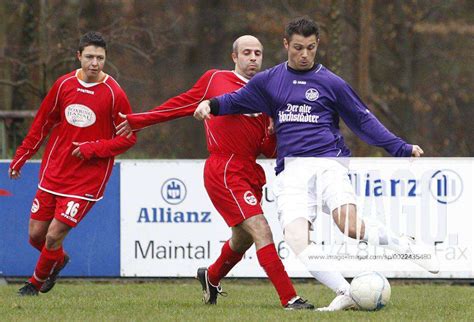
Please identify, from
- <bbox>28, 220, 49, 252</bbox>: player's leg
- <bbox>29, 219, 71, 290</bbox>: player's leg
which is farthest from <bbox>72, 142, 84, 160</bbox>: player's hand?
<bbox>28, 220, 49, 252</bbox>: player's leg

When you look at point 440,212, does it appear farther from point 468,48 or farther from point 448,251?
point 468,48

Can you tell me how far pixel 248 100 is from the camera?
8.76 metres

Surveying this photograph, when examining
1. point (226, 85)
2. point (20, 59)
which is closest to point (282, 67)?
point (226, 85)

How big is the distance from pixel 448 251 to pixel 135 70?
11.0m

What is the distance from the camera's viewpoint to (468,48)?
26875 mm

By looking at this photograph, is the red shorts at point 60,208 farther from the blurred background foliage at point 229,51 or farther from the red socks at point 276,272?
the blurred background foliage at point 229,51

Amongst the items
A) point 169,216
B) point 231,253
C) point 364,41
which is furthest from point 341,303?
point 364,41

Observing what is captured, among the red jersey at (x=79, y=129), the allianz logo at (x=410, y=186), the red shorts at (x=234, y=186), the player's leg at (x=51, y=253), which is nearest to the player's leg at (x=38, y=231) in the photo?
the player's leg at (x=51, y=253)

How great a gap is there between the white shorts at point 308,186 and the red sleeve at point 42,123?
2.53 metres

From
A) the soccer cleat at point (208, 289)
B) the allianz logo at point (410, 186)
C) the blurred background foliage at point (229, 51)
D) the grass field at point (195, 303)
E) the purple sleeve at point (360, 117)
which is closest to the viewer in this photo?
the grass field at point (195, 303)

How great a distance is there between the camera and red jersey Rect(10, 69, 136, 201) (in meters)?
10.1

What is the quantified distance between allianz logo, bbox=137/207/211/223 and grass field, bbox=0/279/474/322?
0.66m

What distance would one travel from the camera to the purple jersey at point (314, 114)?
8500mm

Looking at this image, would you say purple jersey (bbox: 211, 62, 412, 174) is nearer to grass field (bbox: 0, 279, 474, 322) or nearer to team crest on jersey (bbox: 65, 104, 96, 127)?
grass field (bbox: 0, 279, 474, 322)
